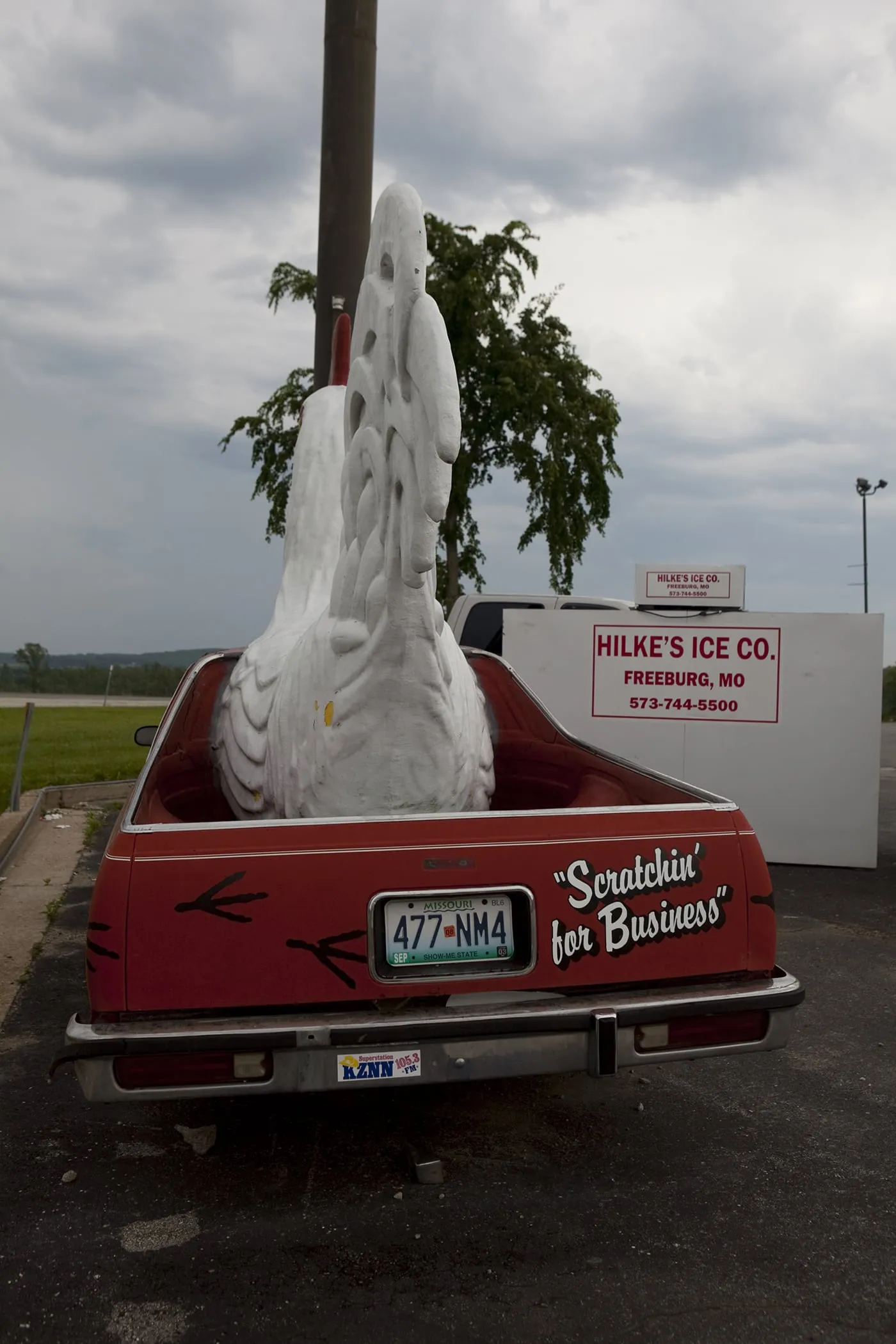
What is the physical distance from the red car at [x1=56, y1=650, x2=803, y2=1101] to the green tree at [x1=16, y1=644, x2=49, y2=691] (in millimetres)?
36504

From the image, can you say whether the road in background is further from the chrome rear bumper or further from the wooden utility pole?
the chrome rear bumper

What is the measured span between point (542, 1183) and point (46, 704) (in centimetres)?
2602

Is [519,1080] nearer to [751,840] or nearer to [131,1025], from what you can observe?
[751,840]

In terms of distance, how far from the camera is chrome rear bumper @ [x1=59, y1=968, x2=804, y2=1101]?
2654mm

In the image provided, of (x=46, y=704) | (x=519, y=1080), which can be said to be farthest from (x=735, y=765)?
(x=46, y=704)

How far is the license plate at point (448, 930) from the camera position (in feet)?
9.18

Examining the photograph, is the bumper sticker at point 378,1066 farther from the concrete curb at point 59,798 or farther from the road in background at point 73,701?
the road in background at point 73,701

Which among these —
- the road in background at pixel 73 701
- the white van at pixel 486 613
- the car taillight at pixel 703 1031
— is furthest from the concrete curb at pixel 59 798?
the road in background at pixel 73 701

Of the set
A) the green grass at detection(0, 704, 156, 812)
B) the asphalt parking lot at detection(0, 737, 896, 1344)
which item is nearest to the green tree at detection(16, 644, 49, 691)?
the green grass at detection(0, 704, 156, 812)

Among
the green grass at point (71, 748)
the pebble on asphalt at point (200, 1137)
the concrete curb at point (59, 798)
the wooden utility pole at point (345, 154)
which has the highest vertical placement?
the wooden utility pole at point (345, 154)

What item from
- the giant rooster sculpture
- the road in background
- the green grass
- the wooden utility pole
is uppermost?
the wooden utility pole

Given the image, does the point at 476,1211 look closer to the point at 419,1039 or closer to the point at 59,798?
the point at 419,1039

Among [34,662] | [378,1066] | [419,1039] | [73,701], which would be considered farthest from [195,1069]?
[34,662]

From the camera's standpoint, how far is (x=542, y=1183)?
3.17 metres
